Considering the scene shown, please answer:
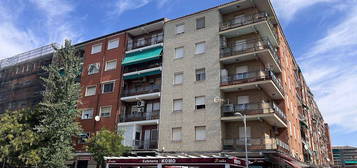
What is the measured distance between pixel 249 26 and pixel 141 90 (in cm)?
1355

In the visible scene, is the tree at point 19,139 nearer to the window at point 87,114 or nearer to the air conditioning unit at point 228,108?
the window at point 87,114

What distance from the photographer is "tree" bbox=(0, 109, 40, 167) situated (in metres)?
28.4

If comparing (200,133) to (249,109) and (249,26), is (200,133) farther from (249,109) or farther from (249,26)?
(249,26)

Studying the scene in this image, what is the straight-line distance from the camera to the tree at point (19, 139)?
93.0 feet

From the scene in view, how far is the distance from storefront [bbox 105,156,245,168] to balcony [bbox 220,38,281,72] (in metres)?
12.3

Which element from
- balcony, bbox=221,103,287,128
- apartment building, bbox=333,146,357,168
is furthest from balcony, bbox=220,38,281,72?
apartment building, bbox=333,146,357,168

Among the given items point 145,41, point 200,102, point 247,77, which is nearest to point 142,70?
point 145,41

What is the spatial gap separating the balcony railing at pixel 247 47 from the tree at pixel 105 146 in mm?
13145

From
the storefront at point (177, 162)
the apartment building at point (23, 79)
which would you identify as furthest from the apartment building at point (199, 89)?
the apartment building at point (23, 79)

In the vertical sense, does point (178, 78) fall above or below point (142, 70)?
below

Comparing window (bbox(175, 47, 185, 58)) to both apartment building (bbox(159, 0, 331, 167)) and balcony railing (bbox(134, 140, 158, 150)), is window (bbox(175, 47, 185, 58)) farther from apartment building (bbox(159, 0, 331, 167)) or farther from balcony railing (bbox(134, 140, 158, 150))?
balcony railing (bbox(134, 140, 158, 150))

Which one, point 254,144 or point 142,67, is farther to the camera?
point 142,67

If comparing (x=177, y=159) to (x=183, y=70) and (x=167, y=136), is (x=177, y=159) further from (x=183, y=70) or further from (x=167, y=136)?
(x=183, y=70)

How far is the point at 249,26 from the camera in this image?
2881cm
